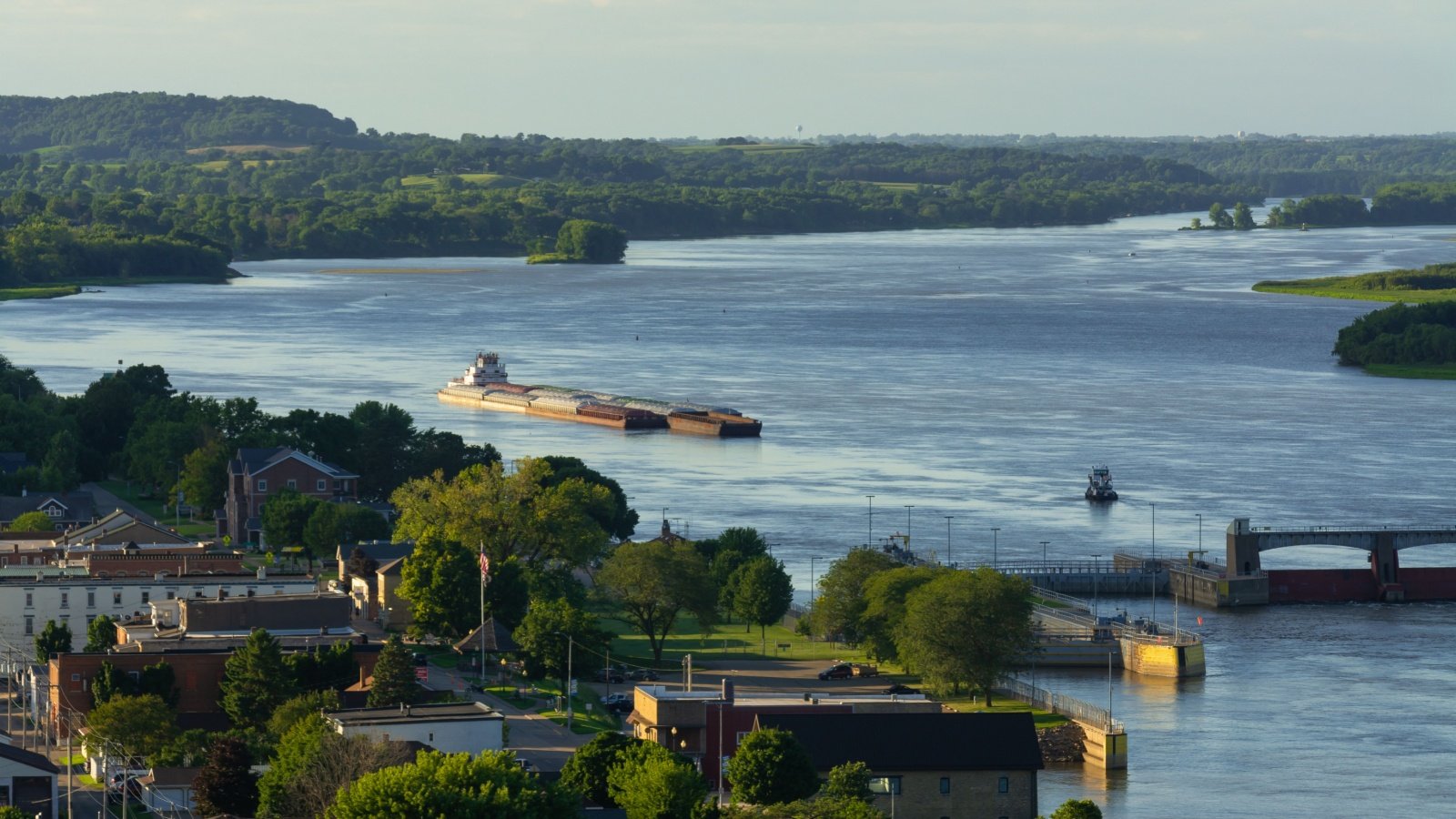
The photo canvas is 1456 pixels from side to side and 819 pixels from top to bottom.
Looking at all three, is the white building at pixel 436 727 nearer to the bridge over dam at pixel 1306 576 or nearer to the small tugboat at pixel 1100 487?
the bridge over dam at pixel 1306 576

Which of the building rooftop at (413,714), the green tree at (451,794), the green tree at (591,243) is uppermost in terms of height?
the green tree at (591,243)

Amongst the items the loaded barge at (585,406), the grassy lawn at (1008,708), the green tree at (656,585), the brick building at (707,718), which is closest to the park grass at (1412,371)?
the loaded barge at (585,406)

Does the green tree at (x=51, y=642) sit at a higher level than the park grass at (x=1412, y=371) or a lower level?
lower

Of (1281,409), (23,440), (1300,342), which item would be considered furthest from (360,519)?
(1300,342)

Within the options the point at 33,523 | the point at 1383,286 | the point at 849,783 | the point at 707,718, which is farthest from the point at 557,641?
the point at 1383,286

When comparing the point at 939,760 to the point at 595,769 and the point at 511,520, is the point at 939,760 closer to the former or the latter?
the point at 595,769

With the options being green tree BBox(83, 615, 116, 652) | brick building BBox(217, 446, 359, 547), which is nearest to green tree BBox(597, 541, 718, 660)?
green tree BBox(83, 615, 116, 652)

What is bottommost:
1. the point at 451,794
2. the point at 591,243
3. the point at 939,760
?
the point at 939,760

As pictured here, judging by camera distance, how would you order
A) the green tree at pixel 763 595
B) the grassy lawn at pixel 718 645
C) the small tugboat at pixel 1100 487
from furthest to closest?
1. the small tugboat at pixel 1100 487
2. the green tree at pixel 763 595
3. the grassy lawn at pixel 718 645
